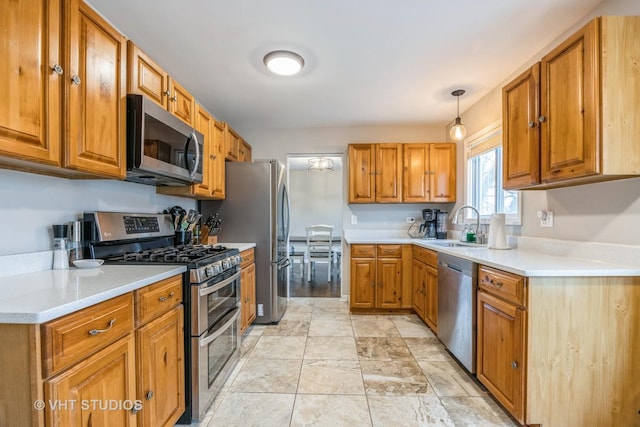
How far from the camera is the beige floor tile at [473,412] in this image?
63.2 inches

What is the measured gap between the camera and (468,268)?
6.66 ft

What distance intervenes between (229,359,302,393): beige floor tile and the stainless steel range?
0.11m

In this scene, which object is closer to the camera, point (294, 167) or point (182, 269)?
point (182, 269)

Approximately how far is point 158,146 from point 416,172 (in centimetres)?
295

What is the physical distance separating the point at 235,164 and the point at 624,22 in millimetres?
2886

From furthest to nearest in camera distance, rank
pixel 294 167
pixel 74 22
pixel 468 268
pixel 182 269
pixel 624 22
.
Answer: pixel 294 167 → pixel 468 268 → pixel 182 269 → pixel 624 22 → pixel 74 22

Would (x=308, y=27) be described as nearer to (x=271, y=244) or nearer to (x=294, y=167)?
(x=271, y=244)

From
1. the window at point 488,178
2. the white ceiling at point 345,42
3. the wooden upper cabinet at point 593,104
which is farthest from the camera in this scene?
the window at point 488,178

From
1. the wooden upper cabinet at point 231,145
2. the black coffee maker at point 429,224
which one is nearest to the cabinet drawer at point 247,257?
the wooden upper cabinet at point 231,145

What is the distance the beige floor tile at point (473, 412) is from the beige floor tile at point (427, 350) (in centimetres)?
51

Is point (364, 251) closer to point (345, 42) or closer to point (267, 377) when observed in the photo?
point (267, 377)

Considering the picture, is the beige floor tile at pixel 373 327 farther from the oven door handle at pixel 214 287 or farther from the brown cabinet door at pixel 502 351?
the oven door handle at pixel 214 287

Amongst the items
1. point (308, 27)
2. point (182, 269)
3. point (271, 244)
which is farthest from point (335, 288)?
point (308, 27)

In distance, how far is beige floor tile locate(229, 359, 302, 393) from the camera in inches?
76.0
